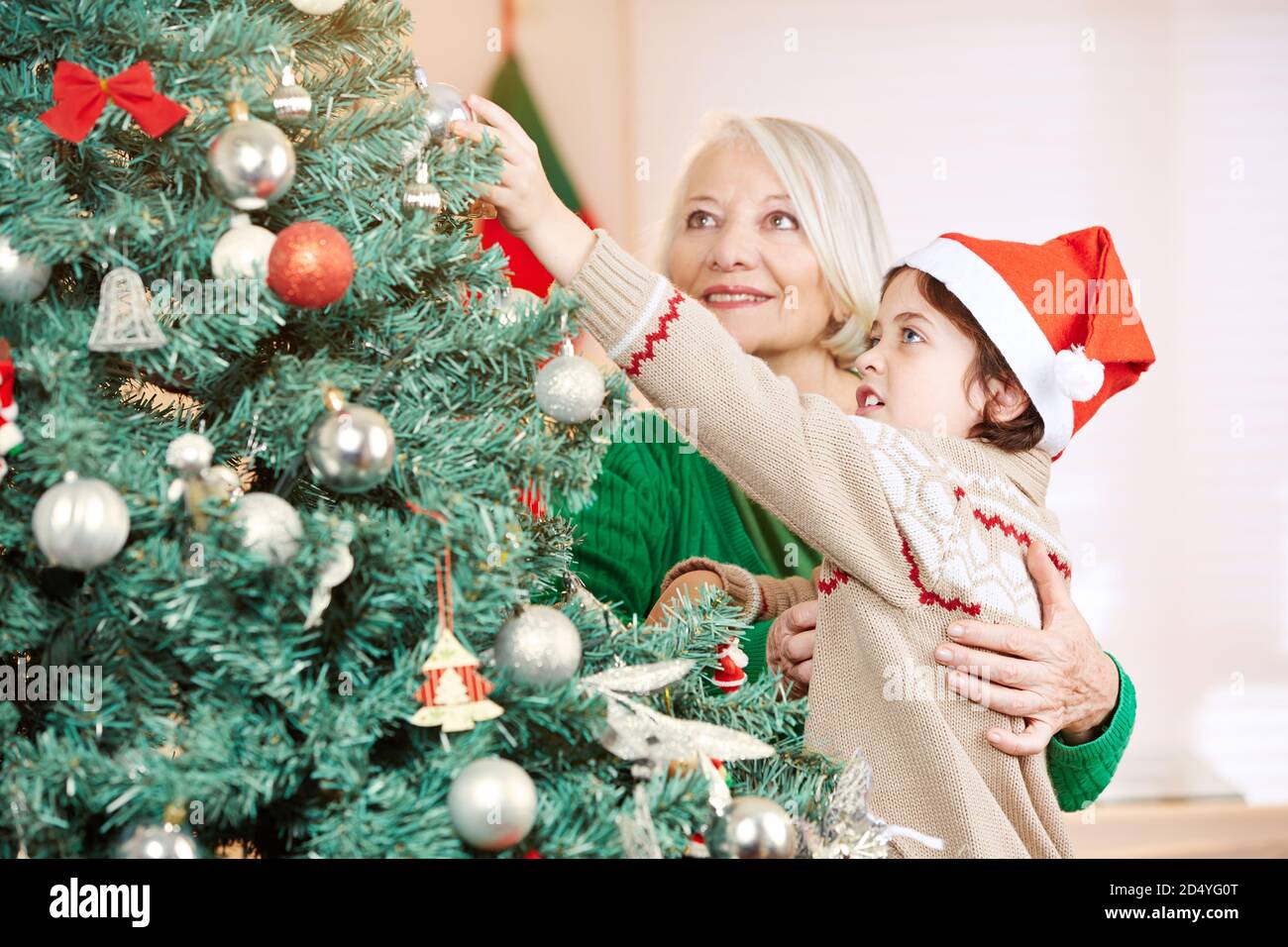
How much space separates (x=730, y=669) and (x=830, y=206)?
3.15ft

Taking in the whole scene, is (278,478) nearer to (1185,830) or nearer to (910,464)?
(910,464)

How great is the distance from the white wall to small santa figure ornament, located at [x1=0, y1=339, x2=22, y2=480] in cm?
223

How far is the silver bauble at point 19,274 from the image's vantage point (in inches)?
28.5

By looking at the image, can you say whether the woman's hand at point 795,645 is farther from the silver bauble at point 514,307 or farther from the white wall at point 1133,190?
the white wall at point 1133,190

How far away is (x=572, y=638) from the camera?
81 cm

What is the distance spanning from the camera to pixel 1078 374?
1179mm

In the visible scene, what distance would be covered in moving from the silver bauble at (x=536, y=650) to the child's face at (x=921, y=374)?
552 millimetres

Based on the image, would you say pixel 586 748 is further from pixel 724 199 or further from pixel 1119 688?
pixel 724 199

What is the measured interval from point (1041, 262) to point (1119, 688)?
1.48ft

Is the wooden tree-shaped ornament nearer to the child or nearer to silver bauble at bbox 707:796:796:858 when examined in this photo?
silver bauble at bbox 707:796:796:858

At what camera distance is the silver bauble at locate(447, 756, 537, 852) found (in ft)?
2.31
